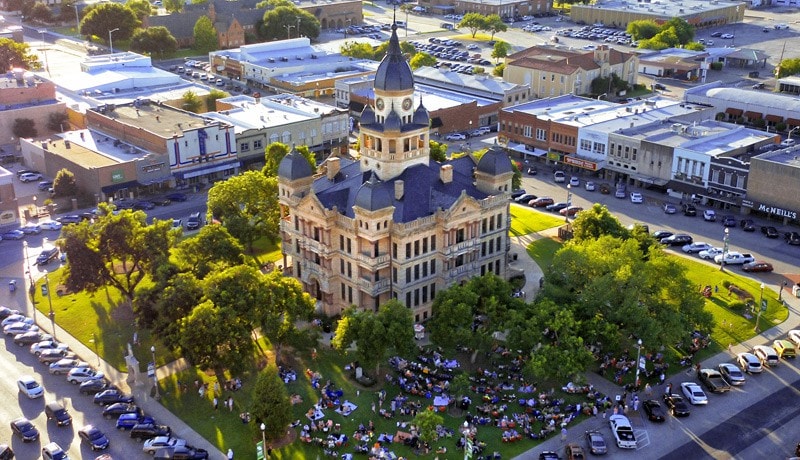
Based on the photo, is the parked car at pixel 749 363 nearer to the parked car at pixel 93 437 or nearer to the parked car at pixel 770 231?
the parked car at pixel 770 231

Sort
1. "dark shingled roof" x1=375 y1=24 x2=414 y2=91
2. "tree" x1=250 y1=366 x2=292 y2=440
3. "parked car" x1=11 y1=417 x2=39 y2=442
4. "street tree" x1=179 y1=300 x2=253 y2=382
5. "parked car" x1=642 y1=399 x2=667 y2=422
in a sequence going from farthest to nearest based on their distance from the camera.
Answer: "dark shingled roof" x1=375 y1=24 x2=414 y2=91
"street tree" x1=179 y1=300 x2=253 y2=382
"parked car" x1=642 y1=399 x2=667 y2=422
"parked car" x1=11 y1=417 x2=39 y2=442
"tree" x1=250 y1=366 x2=292 y2=440

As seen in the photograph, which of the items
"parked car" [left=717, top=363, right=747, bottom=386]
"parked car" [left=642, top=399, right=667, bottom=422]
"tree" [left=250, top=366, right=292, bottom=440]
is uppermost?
"tree" [left=250, top=366, right=292, bottom=440]

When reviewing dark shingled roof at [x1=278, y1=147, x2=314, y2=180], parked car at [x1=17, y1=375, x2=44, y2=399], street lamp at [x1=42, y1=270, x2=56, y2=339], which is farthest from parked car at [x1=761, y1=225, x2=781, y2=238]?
parked car at [x1=17, y1=375, x2=44, y2=399]

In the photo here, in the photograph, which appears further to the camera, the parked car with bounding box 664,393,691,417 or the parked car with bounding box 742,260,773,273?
the parked car with bounding box 742,260,773,273

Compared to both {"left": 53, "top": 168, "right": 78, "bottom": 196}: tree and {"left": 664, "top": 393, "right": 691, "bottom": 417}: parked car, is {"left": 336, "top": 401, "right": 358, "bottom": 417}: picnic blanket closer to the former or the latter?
{"left": 664, "top": 393, "right": 691, "bottom": 417}: parked car

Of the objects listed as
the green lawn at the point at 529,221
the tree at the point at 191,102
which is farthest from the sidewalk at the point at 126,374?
the tree at the point at 191,102

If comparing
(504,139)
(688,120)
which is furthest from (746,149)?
(504,139)

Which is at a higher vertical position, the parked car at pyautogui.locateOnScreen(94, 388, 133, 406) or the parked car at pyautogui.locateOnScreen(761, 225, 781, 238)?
the parked car at pyautogui.locateOnScreen(761, 225, 781, 238)
